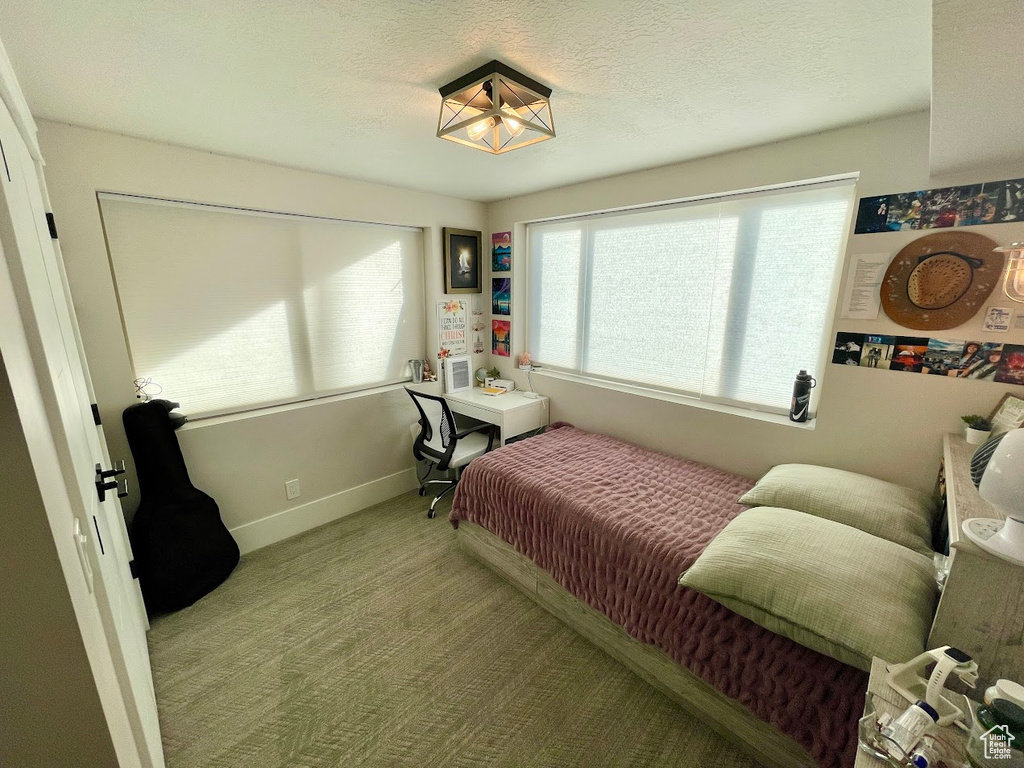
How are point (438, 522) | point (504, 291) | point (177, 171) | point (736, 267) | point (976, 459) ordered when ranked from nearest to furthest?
point (976, 459) < point (177, 171) < point (736, 267) < point (438, 522) < point (504, 291)

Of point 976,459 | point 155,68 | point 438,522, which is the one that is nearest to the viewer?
point 976,459

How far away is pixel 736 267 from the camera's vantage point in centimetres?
232

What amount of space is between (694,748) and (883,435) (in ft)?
5.22

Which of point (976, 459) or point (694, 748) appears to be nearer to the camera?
point (976, 459)

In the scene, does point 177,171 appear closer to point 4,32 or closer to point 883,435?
point 4,32

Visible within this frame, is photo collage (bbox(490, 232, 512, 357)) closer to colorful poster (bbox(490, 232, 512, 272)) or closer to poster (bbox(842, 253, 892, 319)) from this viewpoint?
colorful poster (bbox(490, 232, 512, 272))

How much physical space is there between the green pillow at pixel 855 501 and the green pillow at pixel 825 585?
186mm

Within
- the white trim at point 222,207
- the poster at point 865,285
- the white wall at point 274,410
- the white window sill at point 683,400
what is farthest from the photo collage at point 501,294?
the poster at point 865,285

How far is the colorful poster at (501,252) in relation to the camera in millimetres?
3361

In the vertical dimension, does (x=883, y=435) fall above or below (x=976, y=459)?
below

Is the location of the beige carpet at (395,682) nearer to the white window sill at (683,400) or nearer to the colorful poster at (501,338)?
the white window sill at (683,400)

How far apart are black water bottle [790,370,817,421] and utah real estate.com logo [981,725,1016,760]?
5.36 ft

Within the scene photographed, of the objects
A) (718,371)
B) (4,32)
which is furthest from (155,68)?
(718,371)

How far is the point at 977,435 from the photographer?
4.95ft
